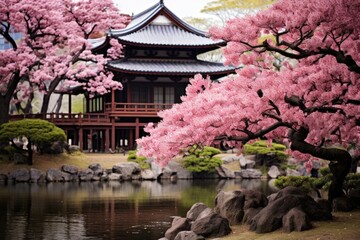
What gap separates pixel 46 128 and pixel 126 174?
570cm

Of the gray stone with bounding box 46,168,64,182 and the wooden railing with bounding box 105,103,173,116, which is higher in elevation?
the wooden railing with bounding box 105,103,173,116

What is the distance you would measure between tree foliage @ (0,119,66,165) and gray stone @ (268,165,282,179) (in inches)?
543

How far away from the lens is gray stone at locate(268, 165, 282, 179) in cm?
4272

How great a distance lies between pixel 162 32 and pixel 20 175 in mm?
18022

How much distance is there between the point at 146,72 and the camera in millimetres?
47594

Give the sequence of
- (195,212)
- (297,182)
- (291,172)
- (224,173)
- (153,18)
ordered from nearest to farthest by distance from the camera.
Result: (195,212) → (297,182) → (291,172) → (224,173) → (153,18)

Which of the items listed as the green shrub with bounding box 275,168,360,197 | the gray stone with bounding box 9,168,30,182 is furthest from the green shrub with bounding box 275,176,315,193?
the gray stone with bounding box 9,168,30,182

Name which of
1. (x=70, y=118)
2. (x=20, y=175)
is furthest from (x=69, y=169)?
(x=70, y=118)

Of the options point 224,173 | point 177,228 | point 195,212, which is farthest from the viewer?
point 224,173

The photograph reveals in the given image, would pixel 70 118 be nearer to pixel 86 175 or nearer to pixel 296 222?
pixel 86 175

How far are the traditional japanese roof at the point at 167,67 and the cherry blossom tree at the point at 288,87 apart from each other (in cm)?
3054

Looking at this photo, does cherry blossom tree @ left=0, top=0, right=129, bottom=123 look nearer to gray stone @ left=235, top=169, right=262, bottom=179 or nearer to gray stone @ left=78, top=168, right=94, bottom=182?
gray stone @ left=78, top=168, right=94, bottom=182

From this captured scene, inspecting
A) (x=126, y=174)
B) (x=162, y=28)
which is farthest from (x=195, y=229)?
(x=162, y=28)

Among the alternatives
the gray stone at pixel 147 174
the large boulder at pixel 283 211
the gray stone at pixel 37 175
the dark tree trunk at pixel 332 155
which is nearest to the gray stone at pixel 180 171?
the gray stone at pixel 147 174
